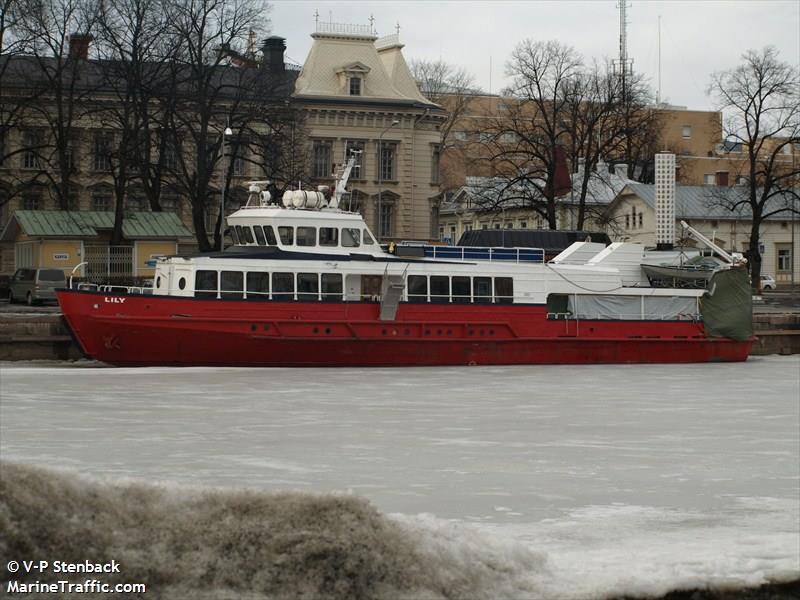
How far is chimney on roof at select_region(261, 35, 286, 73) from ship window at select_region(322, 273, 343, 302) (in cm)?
4442

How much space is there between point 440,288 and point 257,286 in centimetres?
513

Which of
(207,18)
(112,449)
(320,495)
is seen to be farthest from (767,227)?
(320,495)

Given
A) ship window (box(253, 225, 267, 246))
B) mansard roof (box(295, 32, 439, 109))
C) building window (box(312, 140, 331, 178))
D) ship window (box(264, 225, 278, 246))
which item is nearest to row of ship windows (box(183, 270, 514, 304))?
ship window (box(264, 225, 278, 246))

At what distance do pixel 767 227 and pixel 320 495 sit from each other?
266 ft

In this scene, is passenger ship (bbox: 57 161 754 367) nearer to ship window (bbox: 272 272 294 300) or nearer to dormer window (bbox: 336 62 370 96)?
ship window (bbox: 272 272 294 300)

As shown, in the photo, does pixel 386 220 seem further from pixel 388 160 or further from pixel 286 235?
pixel 286 235

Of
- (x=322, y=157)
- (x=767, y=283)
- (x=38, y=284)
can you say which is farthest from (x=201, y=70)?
(x=767, y=283)

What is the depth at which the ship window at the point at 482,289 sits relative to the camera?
3297cm

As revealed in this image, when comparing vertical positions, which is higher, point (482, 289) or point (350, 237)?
point (350, 237)

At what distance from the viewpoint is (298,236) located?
31453mm

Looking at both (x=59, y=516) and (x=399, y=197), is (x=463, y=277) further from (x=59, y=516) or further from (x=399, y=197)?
(x=399, y=197)

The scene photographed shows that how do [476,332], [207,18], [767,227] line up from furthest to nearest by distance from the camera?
[767,227]
[207,18]
[476,332]

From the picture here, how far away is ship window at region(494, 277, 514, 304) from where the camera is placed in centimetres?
3328

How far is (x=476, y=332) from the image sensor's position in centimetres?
3284
